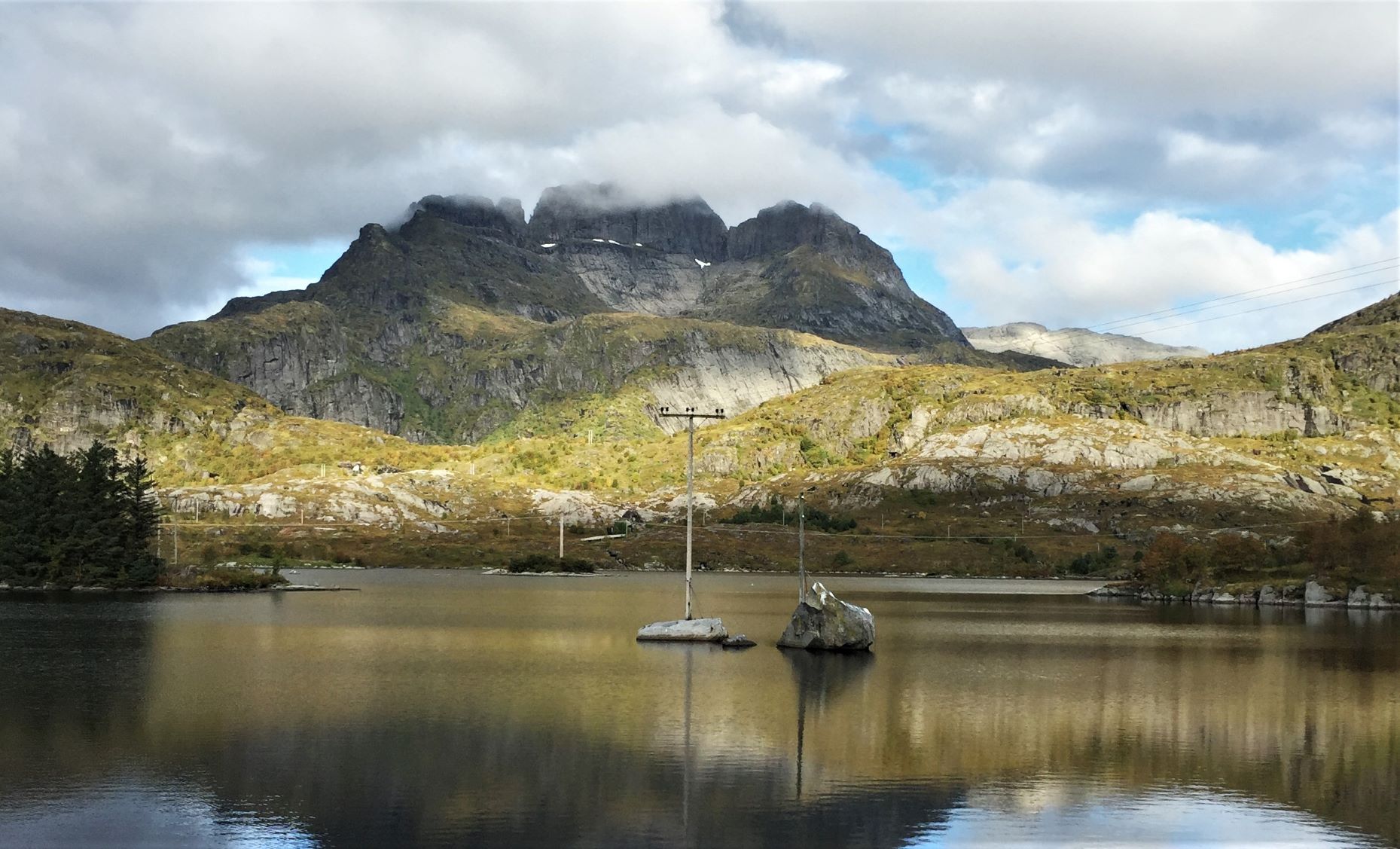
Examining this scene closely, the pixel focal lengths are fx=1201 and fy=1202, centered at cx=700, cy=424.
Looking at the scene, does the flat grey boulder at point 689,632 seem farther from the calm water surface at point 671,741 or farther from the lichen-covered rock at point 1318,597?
the lichen-covered rock at point 1318,597

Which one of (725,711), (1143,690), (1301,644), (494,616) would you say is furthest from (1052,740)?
(494,616)

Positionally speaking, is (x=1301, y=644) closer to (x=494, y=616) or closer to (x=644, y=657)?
(x=644, y=657)

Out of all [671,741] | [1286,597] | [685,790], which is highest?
[685,790]

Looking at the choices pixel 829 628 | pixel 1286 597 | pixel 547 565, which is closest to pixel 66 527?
pixel 547 565

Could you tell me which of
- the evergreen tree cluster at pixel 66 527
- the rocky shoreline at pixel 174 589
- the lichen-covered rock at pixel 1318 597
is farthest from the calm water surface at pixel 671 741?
the lichen-covered rock at pixel 1318 597

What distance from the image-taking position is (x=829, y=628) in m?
67.9

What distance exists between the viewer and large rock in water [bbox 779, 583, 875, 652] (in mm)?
68000

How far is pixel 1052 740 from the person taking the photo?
39.8 meters

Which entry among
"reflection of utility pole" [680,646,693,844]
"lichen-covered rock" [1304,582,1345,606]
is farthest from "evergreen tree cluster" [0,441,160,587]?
"lichen-covered rock" [1304,582,1345,606]

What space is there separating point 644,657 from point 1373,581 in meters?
98.0

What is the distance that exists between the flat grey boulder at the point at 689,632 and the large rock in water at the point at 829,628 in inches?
159

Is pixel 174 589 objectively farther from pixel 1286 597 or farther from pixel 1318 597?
A: pixel 1318 597

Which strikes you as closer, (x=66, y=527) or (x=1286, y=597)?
(x=66, y=527)

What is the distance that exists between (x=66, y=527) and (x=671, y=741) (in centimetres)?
10252
